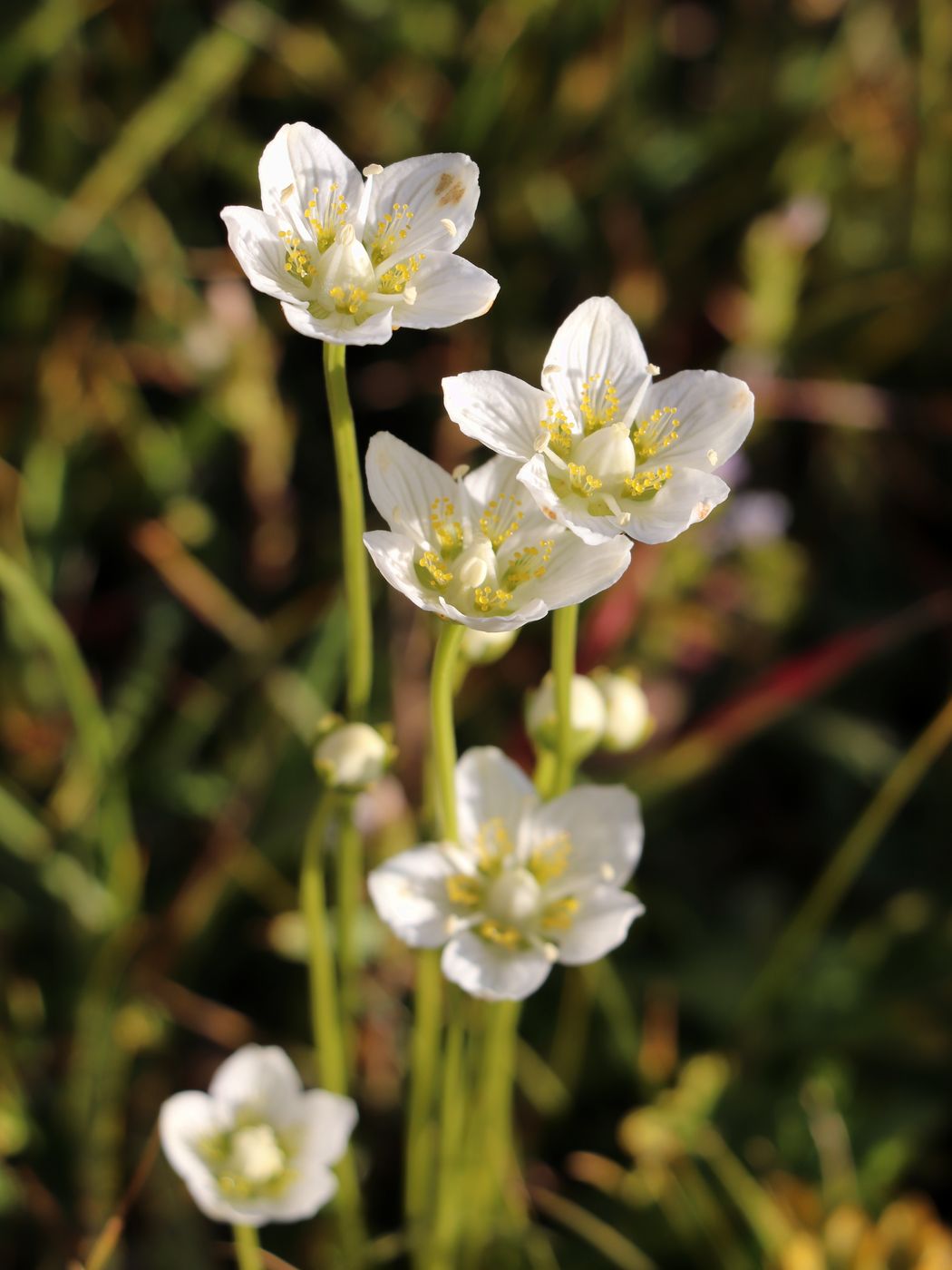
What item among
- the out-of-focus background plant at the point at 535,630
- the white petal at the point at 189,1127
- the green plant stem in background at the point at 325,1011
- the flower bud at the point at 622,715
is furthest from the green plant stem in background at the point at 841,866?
the white petal at the point at 189,1127

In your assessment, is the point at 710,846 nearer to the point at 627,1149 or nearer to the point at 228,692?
the point at 627,1149

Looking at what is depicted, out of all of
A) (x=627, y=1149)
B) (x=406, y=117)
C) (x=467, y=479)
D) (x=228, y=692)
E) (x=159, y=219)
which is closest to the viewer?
(x=467, y=479)

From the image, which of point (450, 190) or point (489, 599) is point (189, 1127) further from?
point (450, 190)

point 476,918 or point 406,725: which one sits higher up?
point 406,725

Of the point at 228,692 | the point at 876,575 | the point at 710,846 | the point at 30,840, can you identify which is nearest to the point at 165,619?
the point at 228,692

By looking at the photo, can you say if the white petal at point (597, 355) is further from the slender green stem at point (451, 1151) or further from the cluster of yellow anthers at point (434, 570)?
the slender green stem at point (451, 1151)

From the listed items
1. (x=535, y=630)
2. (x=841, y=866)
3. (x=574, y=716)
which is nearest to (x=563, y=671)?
(x=574, y=716)

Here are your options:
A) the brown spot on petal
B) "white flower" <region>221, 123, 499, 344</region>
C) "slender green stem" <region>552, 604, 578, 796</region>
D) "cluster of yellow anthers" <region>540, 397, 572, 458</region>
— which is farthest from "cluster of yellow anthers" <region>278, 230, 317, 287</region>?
"slender green stem" <region>552, 604, 578, 796</region>
